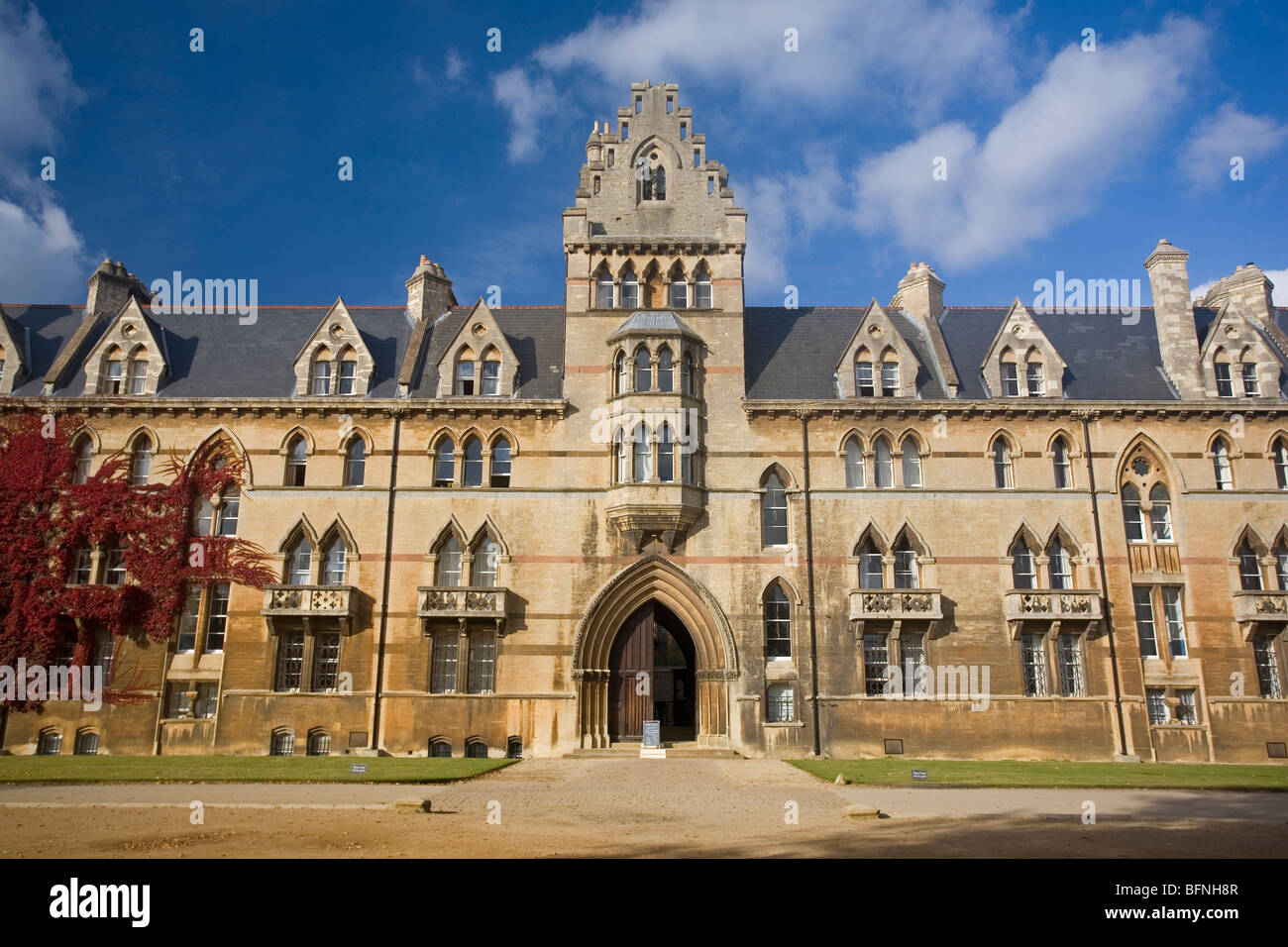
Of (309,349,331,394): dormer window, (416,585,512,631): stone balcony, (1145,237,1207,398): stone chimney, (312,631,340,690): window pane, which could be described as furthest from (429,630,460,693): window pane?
(1145,237,1207,398): stone chimney

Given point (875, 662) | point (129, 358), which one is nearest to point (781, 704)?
point (875, 662)

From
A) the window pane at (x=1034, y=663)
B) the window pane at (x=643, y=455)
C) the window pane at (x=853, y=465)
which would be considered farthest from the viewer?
the window pane at (x=853, y=465)

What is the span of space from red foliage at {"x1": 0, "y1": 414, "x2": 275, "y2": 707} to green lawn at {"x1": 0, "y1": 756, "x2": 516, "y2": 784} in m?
4.47

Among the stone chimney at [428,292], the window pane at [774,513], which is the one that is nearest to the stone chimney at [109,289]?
the stone chimney at [428,292]

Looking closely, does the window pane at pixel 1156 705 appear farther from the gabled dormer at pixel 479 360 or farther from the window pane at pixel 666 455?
the gabled dormer at pixel 479 360

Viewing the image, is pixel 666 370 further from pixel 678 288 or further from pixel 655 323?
pixel 678 288

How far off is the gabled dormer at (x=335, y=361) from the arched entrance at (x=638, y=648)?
1165 cm

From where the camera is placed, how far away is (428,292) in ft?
118

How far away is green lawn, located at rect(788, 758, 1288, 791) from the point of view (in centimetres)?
2008

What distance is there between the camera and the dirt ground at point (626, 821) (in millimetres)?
11828

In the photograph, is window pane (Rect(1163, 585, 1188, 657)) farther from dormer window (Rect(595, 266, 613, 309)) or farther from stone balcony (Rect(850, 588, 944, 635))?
dormer window (Rect(595, 266, 613, 309))

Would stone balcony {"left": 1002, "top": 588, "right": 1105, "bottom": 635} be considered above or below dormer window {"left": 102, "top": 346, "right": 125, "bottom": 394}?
below
